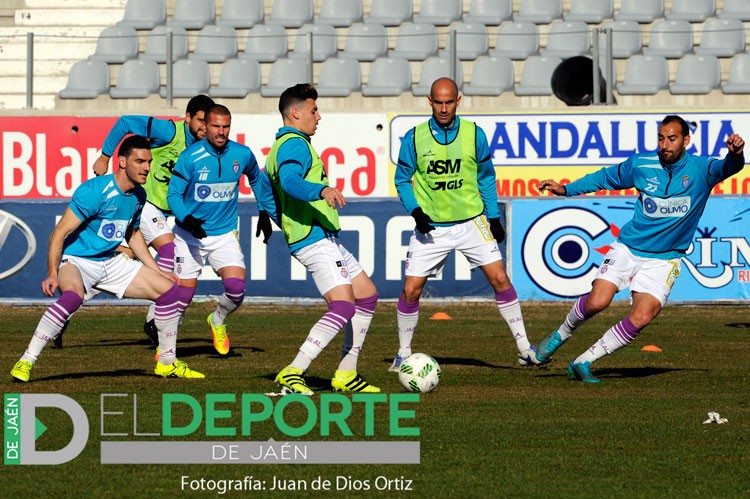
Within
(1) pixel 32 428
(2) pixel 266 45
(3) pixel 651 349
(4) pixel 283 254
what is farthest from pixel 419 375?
(2) pixel 266 45

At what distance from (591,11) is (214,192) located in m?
13.3

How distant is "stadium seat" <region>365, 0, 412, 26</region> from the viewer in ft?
80.2

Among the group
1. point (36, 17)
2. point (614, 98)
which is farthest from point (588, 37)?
point (36, 17)

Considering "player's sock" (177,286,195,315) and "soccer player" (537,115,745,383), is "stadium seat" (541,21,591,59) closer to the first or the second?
"player's sock" (177,286,195,315)

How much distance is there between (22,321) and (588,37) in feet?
37.3

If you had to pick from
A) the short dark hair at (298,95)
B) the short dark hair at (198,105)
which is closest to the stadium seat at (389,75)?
the short dark hair at (198,105)

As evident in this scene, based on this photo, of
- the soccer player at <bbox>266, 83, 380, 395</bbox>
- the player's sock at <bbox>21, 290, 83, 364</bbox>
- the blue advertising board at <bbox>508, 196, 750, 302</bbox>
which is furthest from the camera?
the blue advertising board at <bbox>508, 196, 750, 302</bbox>

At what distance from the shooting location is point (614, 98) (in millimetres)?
22672

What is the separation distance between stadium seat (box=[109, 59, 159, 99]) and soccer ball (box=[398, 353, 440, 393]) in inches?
555

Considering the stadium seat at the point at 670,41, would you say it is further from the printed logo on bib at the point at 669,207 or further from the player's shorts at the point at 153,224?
the printed logo on bib at the point at 669,207

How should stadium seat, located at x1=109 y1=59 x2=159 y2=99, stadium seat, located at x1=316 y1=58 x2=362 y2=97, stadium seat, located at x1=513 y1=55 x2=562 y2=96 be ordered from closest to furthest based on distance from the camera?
stadium seat, located at x1=513 y1=55 x2=562 y2=96, stadium seat, located at x1=316 y1=58 x2=362 y2=97, stadium seat, located at x1=109 y1=59 x2=159 y2=99

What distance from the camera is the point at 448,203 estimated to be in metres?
11.9

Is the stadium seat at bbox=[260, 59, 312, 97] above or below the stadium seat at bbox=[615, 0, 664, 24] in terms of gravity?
below

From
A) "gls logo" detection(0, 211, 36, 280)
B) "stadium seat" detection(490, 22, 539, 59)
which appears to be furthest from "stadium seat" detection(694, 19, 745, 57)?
"gls logo" detection(0, 211, 36, 280)
